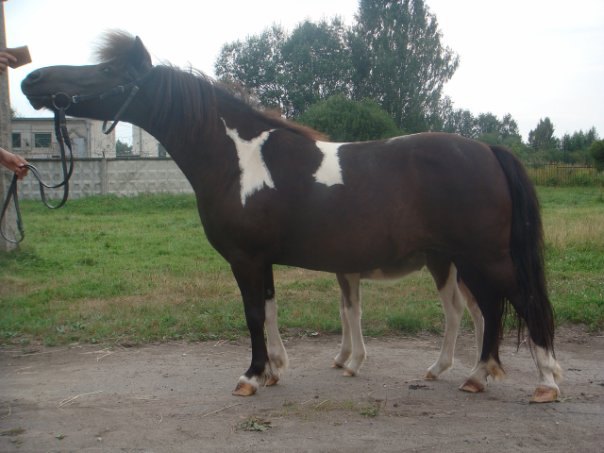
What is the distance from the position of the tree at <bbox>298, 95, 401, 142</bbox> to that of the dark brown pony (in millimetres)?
16716

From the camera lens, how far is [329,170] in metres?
4.46

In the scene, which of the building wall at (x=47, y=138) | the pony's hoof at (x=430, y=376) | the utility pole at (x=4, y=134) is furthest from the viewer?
the building wall at (x=47, y=138)

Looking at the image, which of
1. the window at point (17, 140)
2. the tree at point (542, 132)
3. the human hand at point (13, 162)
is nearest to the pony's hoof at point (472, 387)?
the human hand at point (13, 162)

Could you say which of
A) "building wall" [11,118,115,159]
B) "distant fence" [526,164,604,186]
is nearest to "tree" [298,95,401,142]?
"distant fence" [526,164,604,186]

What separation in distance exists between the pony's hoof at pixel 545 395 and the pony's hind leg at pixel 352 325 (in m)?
1.37

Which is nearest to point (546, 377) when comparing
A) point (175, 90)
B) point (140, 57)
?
point (175, 90)

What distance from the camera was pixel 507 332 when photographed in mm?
6211

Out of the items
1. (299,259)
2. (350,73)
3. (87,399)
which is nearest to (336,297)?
(299,259)

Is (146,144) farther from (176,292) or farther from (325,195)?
(325,195)

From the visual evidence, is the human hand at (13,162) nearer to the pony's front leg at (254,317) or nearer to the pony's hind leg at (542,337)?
the pony's front leg at (254,317)

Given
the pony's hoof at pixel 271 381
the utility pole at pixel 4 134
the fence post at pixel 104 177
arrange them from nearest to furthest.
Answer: the pony's hoof at pixel 271 381 < the utility pole at pixel 4 134 < the fence post at pixel 104 177

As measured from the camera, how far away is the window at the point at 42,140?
3131cm

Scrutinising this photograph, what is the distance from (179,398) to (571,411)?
2.76 m

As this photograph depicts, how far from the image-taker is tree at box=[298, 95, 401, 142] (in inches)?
855
